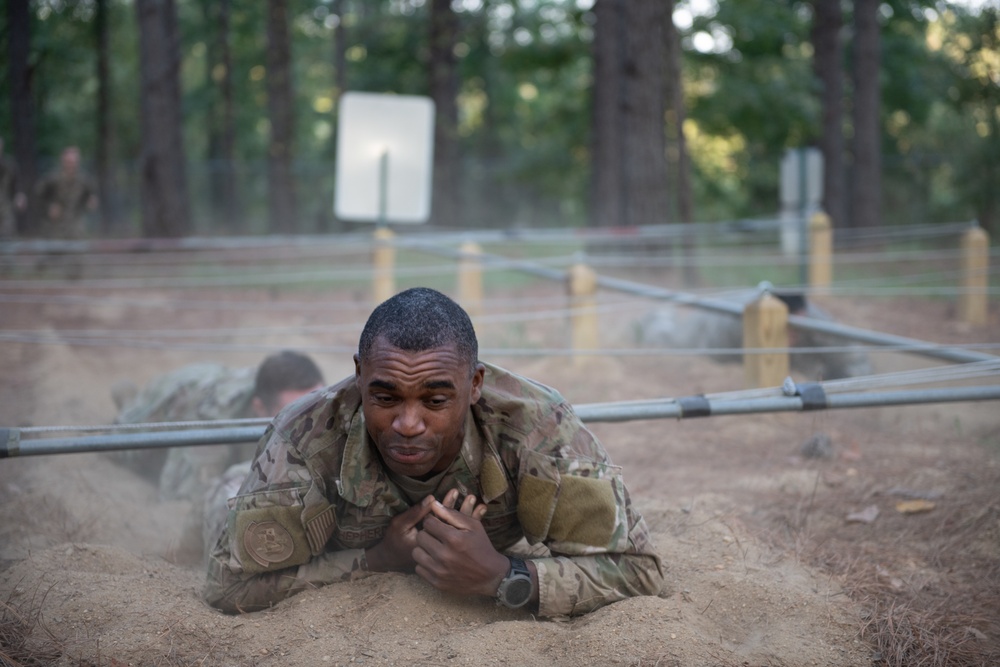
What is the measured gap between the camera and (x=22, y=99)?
19984mm

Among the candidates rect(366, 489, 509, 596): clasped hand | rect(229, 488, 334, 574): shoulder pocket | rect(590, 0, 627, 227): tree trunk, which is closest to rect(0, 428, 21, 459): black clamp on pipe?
rect(229, 488, 334, 574): shoulder pocket

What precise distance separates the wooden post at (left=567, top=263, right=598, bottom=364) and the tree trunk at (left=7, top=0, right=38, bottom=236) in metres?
14.9

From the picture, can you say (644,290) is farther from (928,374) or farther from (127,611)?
(127,611)

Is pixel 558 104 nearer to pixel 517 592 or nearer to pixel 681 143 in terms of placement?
pixel 681 143

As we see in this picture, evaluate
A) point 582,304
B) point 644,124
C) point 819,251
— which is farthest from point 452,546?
point 644,124

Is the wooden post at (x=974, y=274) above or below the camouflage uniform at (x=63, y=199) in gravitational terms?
below

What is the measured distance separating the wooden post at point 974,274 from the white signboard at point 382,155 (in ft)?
17.3

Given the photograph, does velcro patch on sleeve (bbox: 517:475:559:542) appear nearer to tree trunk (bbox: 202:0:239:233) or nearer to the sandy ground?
the sandy ground

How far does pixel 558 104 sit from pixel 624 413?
20646mm

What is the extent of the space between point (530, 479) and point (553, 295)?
9048mm

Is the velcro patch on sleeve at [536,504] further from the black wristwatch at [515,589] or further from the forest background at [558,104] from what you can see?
the forest background at [558,104]

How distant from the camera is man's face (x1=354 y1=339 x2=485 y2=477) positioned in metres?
2.76

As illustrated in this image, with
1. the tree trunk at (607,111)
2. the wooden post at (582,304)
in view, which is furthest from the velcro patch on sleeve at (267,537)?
the tree trunk at (607,111)

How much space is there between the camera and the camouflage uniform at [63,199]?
13.7m
